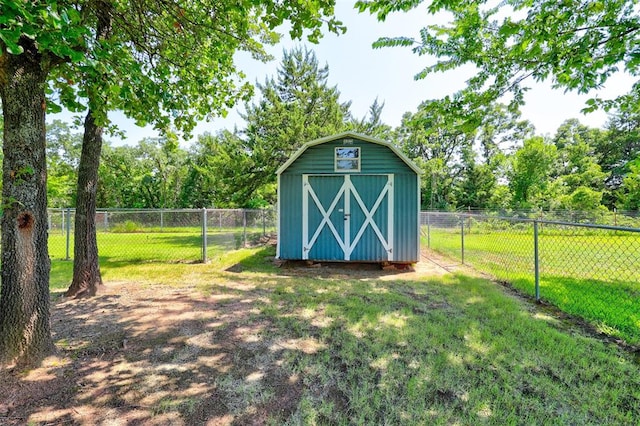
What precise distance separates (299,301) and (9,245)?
9.69 feet

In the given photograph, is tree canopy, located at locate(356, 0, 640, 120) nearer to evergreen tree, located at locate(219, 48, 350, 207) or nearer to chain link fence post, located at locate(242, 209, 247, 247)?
chain link fence post, located at locate(242, 209, 247, 247)

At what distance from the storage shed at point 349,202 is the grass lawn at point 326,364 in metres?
2.44

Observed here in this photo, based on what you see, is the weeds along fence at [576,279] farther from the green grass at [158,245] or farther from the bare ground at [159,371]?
the green grass at [158,245]

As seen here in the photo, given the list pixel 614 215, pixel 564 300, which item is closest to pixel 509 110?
pixel 564 300

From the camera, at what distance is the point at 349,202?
660 cm

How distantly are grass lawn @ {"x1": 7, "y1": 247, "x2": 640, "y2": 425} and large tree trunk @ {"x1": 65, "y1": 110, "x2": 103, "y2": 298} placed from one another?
0.30 m

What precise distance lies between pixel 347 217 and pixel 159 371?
483cm

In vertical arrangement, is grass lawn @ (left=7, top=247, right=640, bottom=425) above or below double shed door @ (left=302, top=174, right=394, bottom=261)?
below

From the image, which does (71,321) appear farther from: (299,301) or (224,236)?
(224,236)

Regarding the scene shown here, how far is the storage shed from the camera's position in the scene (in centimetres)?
651

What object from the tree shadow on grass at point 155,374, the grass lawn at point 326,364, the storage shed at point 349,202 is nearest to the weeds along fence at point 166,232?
the storage shed at point 349,202

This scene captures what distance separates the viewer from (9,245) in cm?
222

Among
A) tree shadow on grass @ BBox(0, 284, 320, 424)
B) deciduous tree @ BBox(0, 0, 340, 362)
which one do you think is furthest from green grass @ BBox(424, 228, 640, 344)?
deciduous tree @ BBox(0, 0, 340, 362)

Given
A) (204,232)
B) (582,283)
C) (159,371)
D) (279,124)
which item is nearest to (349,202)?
(204,232)
